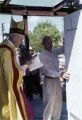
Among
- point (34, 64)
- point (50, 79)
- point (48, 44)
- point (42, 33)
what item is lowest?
point (42, 33)

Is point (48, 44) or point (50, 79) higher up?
point (48, 44)

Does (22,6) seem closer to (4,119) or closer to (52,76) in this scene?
(52,76)

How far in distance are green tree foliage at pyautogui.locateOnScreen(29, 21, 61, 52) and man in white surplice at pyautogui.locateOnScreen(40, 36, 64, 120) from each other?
57.3 metres

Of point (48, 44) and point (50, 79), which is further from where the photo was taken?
point (50, 79)

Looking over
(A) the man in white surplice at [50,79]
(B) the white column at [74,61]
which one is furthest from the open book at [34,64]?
(A) the man in white surplice at [50,79]

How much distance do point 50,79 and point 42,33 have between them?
62.7m

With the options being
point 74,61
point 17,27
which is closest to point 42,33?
point 74,61

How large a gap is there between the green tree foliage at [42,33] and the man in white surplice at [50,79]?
188 ft

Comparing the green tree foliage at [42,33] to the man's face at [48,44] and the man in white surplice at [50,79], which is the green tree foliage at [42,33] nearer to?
the man in white surplice at [50,79]

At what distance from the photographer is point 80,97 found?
160 inches

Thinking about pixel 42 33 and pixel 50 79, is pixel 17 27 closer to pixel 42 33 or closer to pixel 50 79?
pixel 50 79

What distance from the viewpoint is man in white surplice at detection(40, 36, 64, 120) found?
16.6 feet

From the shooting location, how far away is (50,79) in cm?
518

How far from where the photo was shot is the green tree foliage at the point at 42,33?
63.5m
